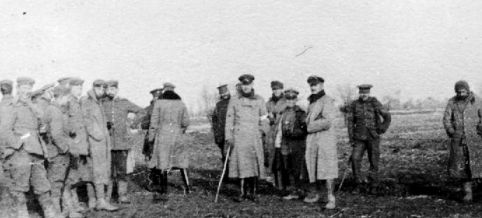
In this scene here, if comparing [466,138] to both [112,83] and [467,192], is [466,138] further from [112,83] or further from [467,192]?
[112,83]

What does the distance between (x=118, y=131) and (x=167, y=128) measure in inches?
45.2

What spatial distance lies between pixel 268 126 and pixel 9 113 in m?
5.57

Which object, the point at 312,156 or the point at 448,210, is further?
the point at 312,156

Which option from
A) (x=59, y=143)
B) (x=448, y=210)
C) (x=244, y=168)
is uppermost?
(x=59, y=143)

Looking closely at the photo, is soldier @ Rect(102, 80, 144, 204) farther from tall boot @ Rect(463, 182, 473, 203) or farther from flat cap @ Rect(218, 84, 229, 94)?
tall boot @ Rect(463, 182, 473, 203)

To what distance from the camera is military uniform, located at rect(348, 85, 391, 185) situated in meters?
10.5

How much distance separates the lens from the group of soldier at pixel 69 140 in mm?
6902

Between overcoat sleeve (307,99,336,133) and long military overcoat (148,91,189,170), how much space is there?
9.31 ft

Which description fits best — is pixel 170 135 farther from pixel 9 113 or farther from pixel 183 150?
pixel 9 113

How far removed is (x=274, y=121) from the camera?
10.2 m

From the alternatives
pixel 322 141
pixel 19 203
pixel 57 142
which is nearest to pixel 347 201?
pixel 322 141

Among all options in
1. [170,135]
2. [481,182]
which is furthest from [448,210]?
[170,135]

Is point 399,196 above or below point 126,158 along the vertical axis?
below

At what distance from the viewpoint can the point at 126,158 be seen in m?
9.13
